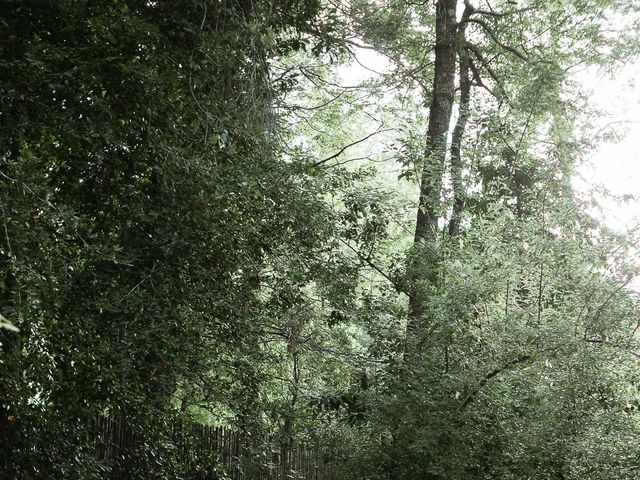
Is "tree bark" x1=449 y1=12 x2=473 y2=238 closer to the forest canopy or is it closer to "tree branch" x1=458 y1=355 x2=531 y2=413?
the forest canopy

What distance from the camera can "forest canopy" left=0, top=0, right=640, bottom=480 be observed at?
17.3 ft

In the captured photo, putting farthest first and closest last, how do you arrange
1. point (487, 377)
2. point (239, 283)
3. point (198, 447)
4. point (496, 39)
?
1. point (496, 39)
2. point (487, 377)
3. point (198, 447)
4. point (239, 283)

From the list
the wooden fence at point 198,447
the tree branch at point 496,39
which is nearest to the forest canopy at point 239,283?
the wooden fence at point 198,447

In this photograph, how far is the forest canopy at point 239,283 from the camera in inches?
208

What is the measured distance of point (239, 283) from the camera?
21.3ft

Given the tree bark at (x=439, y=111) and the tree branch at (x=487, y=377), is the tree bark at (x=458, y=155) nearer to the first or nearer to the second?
the tree bark at (x=439, y=111)

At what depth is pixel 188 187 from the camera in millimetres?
5820

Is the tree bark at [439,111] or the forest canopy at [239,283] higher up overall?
the tree bark at [439,111]

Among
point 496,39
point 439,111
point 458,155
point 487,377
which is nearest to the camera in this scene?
point 487,377

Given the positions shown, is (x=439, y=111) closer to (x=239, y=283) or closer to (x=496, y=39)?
(x=496, y=39)

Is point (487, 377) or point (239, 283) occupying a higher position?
point (239, 283)

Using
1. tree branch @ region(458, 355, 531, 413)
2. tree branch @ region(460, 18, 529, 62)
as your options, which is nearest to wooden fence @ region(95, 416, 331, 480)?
tree branch @ region(458, 355, 531, 413)

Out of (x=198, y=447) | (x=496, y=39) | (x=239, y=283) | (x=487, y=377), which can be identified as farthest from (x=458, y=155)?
(x=198, y=447)

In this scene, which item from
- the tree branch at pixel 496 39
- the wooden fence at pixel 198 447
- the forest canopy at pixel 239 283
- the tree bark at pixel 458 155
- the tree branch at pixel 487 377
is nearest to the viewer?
the forest canopy at pixel 239 283
